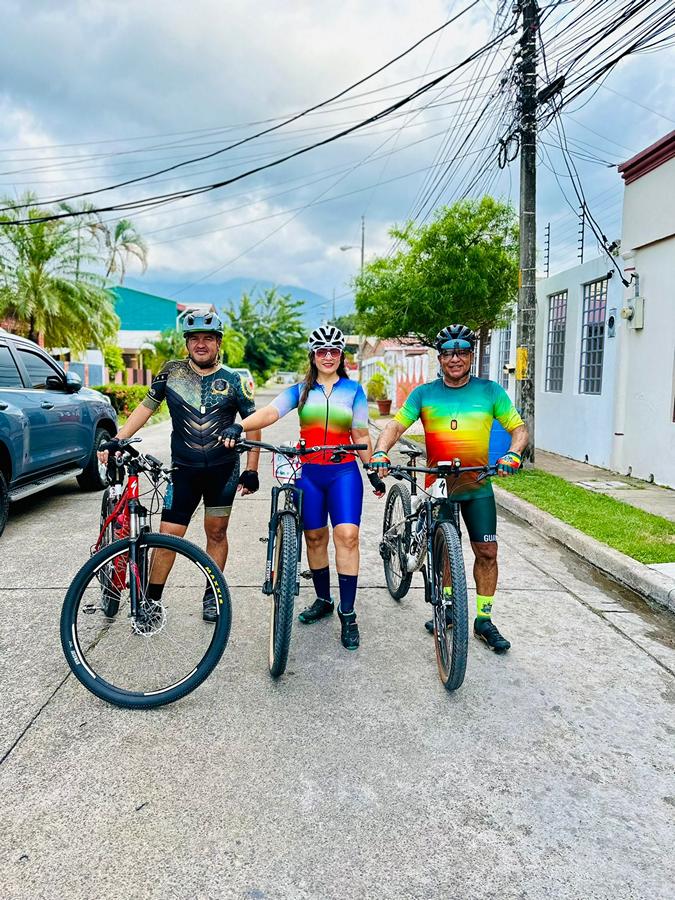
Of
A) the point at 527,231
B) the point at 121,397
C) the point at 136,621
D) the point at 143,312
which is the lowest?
the point at 136,621

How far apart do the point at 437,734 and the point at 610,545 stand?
386 cm

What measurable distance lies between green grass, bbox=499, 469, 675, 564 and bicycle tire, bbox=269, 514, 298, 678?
3623mm

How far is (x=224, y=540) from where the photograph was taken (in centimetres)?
461

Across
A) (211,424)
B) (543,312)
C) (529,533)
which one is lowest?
(529,533)

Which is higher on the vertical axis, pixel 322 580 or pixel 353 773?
pixel 322 580

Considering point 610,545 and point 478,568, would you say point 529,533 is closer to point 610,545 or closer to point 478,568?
point 610,545

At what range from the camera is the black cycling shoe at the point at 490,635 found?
13.8 ft

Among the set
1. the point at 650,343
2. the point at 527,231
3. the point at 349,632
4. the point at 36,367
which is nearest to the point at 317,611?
the point at 349,632

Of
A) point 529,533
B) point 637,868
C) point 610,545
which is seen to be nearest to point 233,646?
point 637,868

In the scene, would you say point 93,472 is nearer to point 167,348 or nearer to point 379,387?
point 379,387

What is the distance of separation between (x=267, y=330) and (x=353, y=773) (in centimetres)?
5680

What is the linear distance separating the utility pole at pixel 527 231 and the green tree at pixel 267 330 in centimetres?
4722

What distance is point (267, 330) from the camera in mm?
58188

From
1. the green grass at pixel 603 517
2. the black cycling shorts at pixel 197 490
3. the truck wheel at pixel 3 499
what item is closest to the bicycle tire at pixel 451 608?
the black cycling shorts at pixel 197 490
